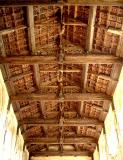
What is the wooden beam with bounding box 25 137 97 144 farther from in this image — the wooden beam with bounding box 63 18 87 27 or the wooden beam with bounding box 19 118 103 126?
the wooden beam with bounding box 63 18 87 27

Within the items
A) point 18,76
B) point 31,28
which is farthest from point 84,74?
point 31,28

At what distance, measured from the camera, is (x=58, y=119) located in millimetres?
19750

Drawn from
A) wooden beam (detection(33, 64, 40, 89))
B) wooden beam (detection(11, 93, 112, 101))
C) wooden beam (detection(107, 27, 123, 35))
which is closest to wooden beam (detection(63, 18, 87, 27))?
wooden beam (detection(107, 27, 123, 35))

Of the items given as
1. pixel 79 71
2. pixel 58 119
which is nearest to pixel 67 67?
pixel 79 71

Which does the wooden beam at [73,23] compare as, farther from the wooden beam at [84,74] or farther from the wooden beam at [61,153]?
the wooden beam at [61,153]

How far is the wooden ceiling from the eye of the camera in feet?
38.7

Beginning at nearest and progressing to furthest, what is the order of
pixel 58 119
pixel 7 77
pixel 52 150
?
1. pixel 7 77
2. pixel 58 119
3. pixel 52 150

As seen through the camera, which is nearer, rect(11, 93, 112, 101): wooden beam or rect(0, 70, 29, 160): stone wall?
rect(0, 70, 29, 160): stone wall

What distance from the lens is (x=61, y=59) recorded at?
13.2 meters

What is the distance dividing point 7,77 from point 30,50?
2.13 m

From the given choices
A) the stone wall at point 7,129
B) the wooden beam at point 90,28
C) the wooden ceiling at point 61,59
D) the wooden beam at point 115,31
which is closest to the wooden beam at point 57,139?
the stone wall at point 7,129

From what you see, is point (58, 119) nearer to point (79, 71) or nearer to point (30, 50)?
point (79, 71)

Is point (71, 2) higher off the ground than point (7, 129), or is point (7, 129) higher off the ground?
point (71, 2)

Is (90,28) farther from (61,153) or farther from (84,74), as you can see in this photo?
(61,153)
